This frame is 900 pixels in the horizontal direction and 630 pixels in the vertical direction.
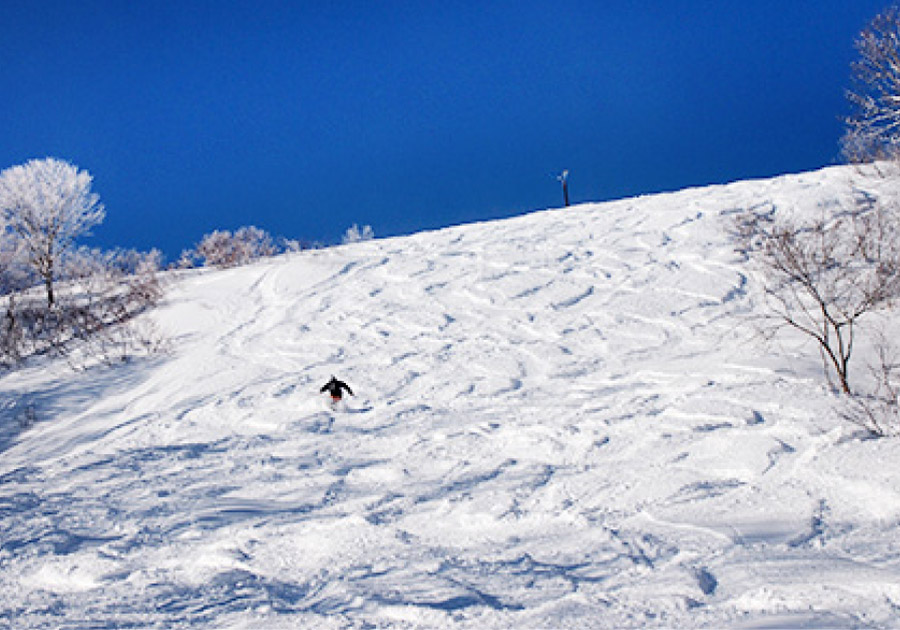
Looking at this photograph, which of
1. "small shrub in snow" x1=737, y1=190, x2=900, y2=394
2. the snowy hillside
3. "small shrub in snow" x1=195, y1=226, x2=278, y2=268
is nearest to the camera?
the snowy hillside

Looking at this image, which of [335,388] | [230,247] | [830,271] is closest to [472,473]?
[335,388]

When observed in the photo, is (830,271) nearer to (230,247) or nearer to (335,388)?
(335,388)

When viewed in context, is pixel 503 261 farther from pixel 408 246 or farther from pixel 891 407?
pixel 891 407

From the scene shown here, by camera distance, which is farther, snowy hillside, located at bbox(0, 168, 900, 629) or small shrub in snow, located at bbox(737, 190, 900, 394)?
small shrub in snow, located at bbox(737, 190, 900, 394)

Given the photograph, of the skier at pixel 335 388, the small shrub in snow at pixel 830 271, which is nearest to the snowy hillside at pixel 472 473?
the skier at pixel 335 388

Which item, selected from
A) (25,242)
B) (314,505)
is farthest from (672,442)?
(25,242)

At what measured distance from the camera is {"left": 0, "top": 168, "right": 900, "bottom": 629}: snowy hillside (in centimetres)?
331

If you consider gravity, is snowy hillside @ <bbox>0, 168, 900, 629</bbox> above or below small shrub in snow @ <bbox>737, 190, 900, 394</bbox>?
below

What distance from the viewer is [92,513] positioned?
541 centimetres

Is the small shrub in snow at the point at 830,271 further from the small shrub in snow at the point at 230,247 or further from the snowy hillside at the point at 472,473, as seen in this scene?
the small shrub in snow at the point at 230,247

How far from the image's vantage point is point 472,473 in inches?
216

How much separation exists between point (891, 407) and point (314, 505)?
17.7 ft

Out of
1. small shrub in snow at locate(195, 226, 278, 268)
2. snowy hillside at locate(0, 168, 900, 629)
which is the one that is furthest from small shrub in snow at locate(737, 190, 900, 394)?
small shrub in snow at locate(195, 226, 278, 268)

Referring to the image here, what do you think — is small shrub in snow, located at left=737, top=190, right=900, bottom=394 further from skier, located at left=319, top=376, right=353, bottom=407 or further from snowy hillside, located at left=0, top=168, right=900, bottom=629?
skier, located at left=319, top=376, right=353, bottom=407
